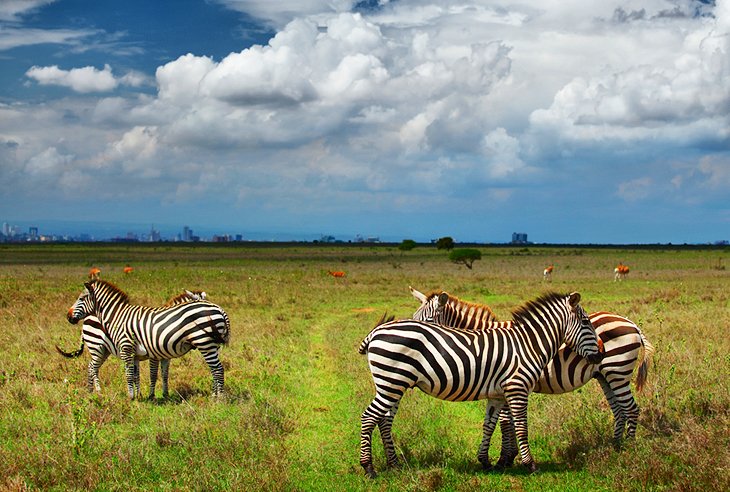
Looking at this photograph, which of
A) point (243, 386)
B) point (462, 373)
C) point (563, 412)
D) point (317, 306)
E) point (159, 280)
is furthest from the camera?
point (159, 280)

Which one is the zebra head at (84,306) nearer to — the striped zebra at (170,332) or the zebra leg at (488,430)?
the striped zebra at (170,332)

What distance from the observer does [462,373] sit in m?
7.80

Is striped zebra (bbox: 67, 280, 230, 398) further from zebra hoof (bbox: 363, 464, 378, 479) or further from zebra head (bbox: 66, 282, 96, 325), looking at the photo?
zebra hoof (bbox: 363, 464, 378, 479)

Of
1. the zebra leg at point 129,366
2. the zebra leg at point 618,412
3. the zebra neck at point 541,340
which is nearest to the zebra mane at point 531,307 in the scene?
the zebra neck at point 541,340

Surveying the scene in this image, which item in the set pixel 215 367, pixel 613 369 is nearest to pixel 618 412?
pixel 613 369

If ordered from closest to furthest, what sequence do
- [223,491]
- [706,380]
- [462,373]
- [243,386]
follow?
1. [223,491]
2. [462,373]
3. [706,380]
4. [243,386]

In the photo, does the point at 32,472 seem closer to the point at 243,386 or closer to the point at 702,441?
the point at 243,386

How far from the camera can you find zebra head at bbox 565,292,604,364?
8229mm

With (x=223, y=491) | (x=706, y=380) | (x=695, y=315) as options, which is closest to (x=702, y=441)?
(x=706, y=380)

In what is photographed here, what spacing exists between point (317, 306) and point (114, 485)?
21.6 m

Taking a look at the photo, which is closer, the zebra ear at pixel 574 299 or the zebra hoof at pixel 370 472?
the zebra hoof at pixel 370 472

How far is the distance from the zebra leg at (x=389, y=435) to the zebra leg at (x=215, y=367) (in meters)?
4.41

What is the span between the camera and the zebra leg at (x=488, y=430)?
8.13 meters

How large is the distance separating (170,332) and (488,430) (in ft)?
19.3
